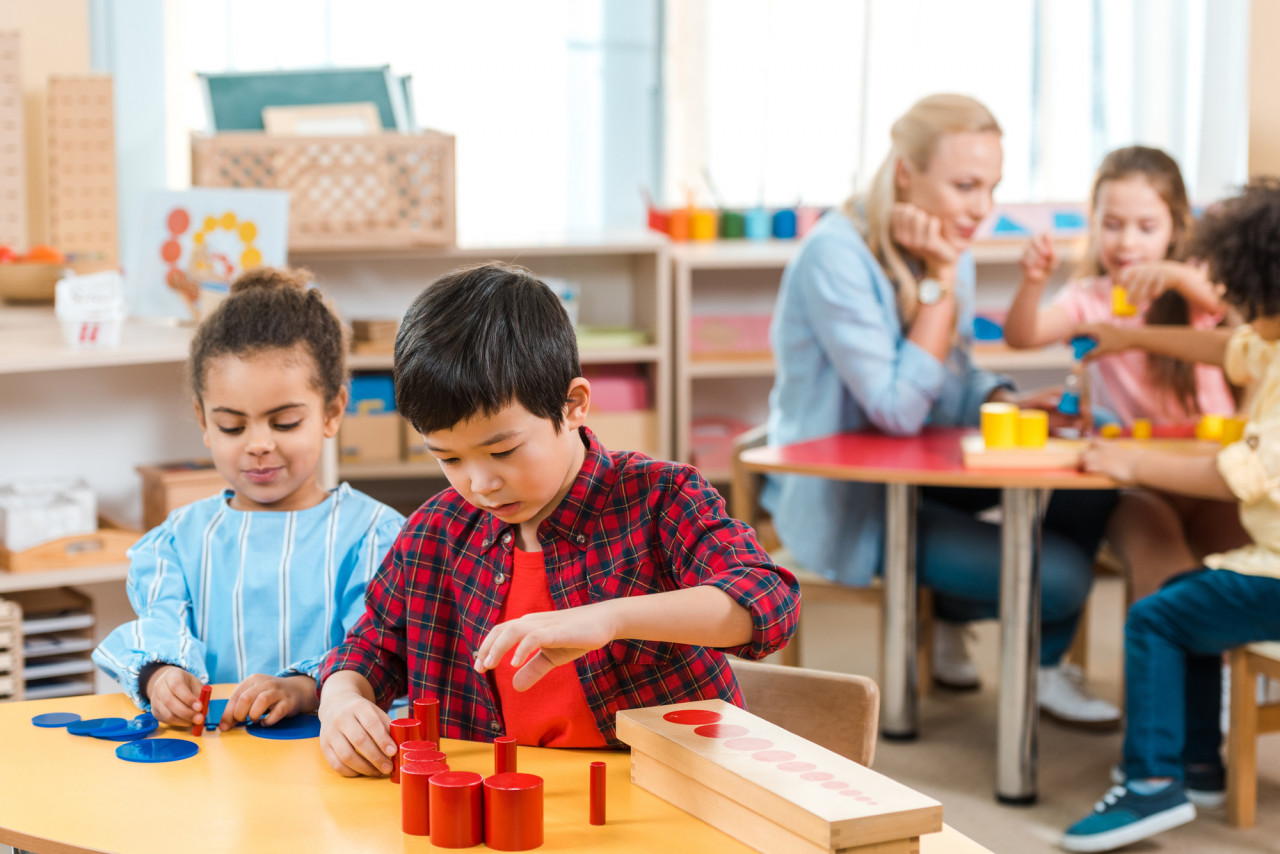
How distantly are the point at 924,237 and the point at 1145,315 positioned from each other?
59 cm

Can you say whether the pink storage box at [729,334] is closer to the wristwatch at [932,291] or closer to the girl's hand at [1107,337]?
the wristwatch at [932,291]

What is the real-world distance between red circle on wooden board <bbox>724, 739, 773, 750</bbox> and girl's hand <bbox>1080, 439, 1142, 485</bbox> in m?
1.49

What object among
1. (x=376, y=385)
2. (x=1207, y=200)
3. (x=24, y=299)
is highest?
(x=1207, y=200)

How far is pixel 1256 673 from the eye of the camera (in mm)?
2396

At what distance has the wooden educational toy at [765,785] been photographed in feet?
2.99

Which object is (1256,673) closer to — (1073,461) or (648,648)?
(1073,461)

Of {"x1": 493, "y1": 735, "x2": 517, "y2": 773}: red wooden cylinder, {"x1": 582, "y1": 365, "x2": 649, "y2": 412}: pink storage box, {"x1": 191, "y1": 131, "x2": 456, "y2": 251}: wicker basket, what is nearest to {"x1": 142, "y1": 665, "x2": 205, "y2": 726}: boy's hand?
{"x1": 493, "y1": 735, "x2": 517, "y2": 773}: red wooden cylinder

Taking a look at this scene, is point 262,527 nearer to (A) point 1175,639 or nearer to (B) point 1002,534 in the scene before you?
(B) point 1002,534

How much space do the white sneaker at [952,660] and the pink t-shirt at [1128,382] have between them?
63 cm

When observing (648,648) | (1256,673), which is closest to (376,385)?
(1256,673)

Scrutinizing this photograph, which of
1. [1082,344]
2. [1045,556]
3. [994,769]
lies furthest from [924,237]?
[994,769]

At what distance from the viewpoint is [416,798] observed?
1.02 metres

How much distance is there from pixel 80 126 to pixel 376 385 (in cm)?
101

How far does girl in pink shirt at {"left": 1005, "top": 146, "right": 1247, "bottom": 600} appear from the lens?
2789mm
